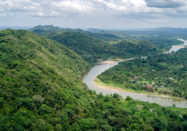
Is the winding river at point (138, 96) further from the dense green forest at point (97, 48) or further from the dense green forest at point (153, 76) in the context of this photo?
the dense green forest at point (97, 48)

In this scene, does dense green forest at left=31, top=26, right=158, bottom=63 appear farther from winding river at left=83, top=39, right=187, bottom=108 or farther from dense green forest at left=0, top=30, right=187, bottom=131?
dense green forest at left=0, top=30, right=187, bottom=131

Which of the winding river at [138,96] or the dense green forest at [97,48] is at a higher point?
the dense green forest at [97,48]

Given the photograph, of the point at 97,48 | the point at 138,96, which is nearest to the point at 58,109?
the point at 138,96

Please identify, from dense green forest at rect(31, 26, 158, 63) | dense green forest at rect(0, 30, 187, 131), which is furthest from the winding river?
dense green forest at rect(31, 26, 158, 63)

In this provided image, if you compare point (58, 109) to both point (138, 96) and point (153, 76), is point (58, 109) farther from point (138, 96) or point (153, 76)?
point (153, 76)

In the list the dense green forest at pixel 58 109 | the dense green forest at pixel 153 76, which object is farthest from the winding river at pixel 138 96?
the dense green forest at pixel 58 109

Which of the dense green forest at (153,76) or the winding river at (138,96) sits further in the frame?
the dense green forest at (153,76)

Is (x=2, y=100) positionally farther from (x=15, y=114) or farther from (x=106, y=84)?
(x=106, y=84)

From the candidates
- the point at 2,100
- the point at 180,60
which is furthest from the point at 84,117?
the point at 180,60
